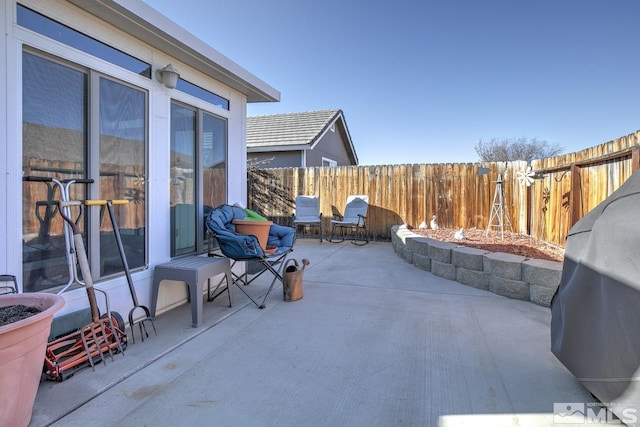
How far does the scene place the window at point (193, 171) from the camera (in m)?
3.29

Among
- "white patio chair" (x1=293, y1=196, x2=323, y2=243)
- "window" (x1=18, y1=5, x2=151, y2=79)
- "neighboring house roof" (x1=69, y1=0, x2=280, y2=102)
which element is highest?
"neighboring house roof" (x1=69, y1=0, x2=280, y2=102)

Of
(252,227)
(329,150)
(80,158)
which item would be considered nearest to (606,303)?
(252,227)

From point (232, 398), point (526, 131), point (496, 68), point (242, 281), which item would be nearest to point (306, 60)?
point (496, 68)

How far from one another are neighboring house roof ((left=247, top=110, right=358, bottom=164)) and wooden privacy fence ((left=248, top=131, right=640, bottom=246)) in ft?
6.97

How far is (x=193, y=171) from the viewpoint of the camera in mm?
3510

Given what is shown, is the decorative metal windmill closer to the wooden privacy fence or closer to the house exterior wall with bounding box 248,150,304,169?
the wooden privacy fence

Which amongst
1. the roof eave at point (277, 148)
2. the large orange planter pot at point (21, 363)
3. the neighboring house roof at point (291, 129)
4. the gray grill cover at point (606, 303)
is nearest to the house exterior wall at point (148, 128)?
the large orange planter pot at point (21, 363)

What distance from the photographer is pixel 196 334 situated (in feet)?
8.80

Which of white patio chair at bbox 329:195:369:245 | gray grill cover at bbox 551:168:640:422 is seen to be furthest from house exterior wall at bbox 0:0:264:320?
white patio chair at bbox 329:195:369:245

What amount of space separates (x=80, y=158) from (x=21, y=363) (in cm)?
151

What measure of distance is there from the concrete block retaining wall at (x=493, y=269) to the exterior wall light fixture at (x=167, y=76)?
3658 mm

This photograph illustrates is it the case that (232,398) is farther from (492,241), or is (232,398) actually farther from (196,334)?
(492,241)

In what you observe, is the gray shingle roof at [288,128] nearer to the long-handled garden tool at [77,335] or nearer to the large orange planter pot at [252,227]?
the large orange planter pot at [252,227]

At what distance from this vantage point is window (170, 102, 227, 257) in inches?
130
